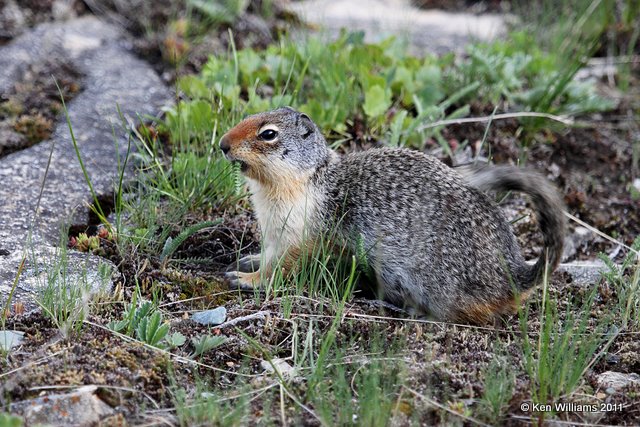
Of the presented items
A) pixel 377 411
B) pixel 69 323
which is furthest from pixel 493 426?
pixel 69 323

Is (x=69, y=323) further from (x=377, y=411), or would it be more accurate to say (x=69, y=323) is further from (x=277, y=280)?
(x=377, y=411)

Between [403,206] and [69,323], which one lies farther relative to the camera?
[403,206]

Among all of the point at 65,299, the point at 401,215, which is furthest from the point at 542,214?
the point at 65,299

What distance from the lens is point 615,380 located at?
162 inches

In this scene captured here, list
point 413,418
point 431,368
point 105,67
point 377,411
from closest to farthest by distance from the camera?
point 377,411 < point 413,418 < point 431,368 < point 105,67

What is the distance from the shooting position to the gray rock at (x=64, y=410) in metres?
3.43

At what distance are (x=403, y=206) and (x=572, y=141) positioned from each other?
280 centimetres

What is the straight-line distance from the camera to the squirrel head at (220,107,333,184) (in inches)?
190

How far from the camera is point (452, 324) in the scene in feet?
14.8

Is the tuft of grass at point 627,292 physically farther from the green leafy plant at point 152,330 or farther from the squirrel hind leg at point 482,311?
the green leafy plant at point 152,330

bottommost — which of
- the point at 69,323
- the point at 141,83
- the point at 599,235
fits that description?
the point at 599,235

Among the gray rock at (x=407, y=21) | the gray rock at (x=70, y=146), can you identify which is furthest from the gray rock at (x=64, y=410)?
the gray rock at (x=407, y=21)

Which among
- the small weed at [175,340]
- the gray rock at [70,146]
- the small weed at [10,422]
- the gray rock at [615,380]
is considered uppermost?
the gray rock at [70,146]

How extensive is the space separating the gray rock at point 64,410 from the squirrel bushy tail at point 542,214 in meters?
2.33
